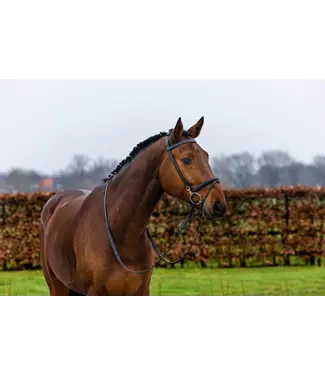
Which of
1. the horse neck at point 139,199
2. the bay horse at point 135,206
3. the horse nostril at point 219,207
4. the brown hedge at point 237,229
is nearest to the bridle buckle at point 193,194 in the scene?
the bay horse at point 135,206

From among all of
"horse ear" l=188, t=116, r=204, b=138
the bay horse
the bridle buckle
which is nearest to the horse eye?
the bay horse

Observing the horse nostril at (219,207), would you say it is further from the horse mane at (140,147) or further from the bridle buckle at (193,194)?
the horse mane at (140,147)

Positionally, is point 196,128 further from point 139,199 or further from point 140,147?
point 139,199

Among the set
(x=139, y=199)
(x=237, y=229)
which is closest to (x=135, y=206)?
(x=139, y=199)

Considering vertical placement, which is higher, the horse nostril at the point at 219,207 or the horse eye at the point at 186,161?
the horse eye at the point at 186,161

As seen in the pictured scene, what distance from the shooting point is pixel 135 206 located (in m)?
4.19

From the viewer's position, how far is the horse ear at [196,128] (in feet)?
13.6

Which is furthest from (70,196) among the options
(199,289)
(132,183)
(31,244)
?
(31,244)

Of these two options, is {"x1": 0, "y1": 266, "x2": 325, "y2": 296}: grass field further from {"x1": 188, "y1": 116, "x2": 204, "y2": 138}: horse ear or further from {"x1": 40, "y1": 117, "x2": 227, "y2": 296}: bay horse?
{"x1": 188, "y1": 116, "x2": 204, "y2": 138}: horse ear

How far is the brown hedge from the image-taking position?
10609 millimetres

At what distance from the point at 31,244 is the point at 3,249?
546 millimetres

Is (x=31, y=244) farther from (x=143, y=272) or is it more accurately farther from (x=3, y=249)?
(x=143, y=272)

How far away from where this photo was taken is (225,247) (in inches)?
430

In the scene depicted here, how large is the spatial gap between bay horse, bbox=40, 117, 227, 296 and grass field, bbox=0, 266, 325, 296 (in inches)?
154
